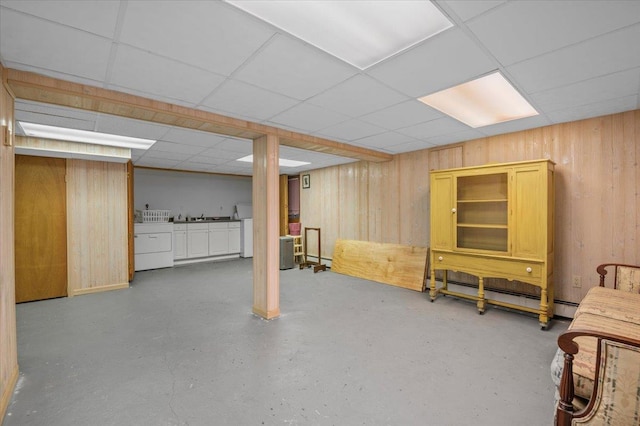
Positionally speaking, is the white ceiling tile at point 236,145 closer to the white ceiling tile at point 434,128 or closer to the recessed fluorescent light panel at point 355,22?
the white ceiling tile at point 434,128

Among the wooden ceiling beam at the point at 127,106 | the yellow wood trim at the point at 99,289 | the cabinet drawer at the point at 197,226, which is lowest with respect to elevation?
the yellow wood trim at the point at 99,289

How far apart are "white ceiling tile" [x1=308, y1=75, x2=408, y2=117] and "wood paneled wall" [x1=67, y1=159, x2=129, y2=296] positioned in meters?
3.93

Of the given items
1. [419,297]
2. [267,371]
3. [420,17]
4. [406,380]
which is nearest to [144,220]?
[267,371]

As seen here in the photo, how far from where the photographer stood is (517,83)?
2297mm

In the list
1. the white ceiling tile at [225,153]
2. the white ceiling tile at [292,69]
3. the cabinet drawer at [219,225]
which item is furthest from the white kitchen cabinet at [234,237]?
the white ceiling tile at [292,69]

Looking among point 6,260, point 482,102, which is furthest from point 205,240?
point 482,102

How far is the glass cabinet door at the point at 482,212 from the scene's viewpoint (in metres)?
3.74

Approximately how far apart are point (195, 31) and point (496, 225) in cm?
369

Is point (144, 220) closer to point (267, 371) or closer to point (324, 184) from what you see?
point (324, 184)

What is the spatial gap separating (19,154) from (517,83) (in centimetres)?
599

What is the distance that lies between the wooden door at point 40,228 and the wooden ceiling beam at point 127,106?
2578mm

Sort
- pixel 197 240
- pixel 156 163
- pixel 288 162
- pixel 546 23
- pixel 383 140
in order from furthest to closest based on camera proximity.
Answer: pixel 197 240
pixel 288 162
pixel 156 163
pixel 383 140
pixel 546 23

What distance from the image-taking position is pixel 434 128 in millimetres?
3502

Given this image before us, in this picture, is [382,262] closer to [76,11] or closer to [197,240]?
[197,240]
